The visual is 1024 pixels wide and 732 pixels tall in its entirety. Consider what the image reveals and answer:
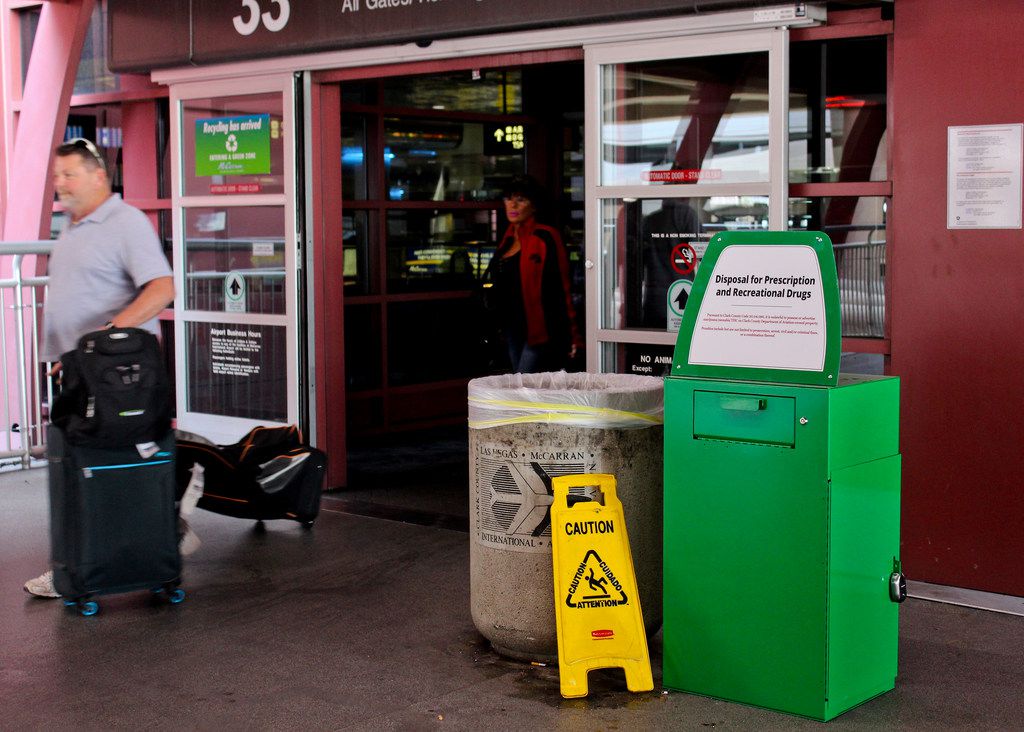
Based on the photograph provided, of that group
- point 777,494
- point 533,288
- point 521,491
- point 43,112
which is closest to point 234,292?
point 533,288

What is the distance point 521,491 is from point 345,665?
0.91 m

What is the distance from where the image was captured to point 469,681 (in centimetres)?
449

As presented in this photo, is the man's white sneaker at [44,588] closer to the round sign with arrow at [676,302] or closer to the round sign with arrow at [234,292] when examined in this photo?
the round sign with arrow at [234,292]

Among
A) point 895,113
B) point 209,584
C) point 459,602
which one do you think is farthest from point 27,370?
point 895,113

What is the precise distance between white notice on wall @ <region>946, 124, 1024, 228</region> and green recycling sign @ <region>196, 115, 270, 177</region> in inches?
160

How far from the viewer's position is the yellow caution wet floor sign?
433cm

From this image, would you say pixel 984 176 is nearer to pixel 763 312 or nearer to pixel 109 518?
pixel 763 312

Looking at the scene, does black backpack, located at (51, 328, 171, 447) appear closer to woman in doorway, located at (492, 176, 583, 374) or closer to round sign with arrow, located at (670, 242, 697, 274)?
round sign with arrow, located at (670, 242, 697, 274)

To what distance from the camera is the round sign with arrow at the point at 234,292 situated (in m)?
7.94

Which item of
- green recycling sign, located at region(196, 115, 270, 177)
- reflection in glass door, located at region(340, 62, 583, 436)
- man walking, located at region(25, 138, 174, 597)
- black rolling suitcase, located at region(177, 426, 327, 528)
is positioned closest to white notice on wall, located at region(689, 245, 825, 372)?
man walking, located at region(25, 138, 174, 597)

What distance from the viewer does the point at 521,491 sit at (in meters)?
4.54

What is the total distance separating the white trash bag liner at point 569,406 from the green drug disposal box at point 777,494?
0.25 meters

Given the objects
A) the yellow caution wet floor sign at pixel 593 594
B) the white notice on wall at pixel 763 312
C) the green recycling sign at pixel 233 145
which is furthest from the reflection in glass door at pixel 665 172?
the green recycling sign at pixel 233 145

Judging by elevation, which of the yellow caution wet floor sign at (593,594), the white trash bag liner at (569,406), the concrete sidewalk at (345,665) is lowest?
the concrete sidewalk at (345,665)
